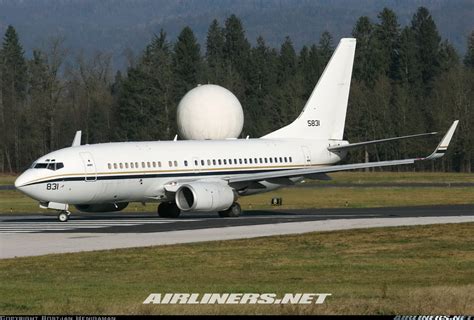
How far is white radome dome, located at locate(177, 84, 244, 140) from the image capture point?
7944 centimetres

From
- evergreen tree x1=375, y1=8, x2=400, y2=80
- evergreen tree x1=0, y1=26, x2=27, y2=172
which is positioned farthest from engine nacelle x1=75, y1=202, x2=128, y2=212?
evergreen tree x1=375, y1=8, x2=400, y2=80

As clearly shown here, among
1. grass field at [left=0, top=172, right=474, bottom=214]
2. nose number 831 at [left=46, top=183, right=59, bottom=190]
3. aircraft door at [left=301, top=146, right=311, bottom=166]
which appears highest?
nose number 831 at [left=46, top=183, right=59, bottom=190]

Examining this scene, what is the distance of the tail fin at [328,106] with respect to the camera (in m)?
55.5

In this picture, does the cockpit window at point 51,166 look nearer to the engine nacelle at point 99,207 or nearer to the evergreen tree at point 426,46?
the engine nacelle at point 99,207

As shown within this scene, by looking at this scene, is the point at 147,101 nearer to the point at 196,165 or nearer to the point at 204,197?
the point at 196,165

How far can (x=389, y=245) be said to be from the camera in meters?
34.1

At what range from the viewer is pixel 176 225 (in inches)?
1730

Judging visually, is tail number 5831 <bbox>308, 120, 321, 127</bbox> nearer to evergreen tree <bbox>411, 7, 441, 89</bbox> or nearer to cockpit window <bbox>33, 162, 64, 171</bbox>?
cockpit window <bbox>33, 162, 64, 171</bbox>

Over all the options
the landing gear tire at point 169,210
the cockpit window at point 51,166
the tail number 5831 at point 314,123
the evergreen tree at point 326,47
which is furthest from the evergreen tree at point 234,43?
the cockpit window at point 51,166

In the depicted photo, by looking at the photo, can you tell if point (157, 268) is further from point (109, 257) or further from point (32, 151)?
point (32, 151)

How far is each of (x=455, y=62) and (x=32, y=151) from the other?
190ft

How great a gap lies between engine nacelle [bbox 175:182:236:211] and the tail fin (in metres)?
7.73

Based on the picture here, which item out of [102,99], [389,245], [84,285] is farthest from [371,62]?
[84,285]

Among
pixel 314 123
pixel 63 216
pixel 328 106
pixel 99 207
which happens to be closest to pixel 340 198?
pixel 328 106
